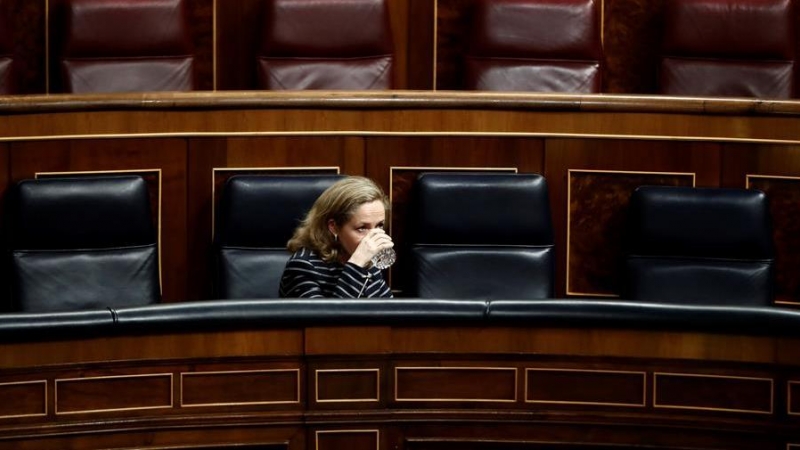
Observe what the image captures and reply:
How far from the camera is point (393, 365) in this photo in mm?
1175

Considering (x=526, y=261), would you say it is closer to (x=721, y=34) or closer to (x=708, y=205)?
(x=708, y=205)

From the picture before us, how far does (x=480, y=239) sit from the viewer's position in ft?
5.53

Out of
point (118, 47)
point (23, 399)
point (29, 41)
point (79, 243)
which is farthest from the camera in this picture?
point (29, 41)

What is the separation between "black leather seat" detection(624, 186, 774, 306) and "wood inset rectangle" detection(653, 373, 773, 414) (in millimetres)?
508

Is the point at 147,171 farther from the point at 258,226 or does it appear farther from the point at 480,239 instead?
the point at 480,239

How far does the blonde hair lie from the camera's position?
1441mm

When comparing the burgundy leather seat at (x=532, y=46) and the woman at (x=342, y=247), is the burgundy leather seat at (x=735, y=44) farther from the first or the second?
the woman at (x=342, y=247)

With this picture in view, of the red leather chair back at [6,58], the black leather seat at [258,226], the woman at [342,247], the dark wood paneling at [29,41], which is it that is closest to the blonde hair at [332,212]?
the woman at [342,247]

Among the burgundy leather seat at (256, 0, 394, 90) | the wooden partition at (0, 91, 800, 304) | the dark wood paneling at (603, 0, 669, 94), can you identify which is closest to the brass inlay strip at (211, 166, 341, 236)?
the wooden partition at (0, 91, 800, 304)

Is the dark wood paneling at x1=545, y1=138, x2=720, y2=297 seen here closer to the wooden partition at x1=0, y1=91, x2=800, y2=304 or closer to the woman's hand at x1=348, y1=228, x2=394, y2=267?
the wooden partition at x1=0, y1=91, x2=800, y2=304

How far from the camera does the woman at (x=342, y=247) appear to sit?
1.43 m

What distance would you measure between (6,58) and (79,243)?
0.58 meters

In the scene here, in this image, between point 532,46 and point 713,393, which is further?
point 532,46


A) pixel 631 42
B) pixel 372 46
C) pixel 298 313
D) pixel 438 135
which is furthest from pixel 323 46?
pixel 298 313
